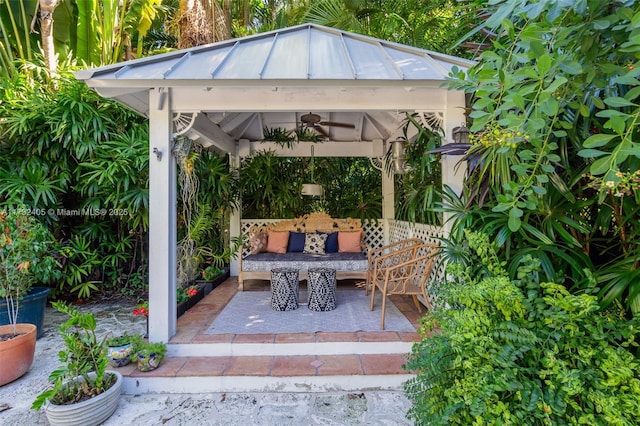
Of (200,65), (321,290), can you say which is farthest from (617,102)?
(321,290)

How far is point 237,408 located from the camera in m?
2.37

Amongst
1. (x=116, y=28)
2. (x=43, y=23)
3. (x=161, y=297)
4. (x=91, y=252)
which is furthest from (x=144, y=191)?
(x=116, y=28)

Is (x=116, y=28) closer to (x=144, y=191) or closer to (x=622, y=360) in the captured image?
(x=144, y=191)

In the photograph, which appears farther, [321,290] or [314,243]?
[314,243]

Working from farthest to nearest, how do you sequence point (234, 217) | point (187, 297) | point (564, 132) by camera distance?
point (234, 217) → point (187, 297) → point (564, 132)

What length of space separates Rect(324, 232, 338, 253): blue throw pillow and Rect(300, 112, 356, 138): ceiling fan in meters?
2.04

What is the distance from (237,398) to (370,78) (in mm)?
2993

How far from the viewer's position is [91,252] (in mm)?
4672

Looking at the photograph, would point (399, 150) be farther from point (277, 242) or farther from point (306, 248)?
point (277, 242)

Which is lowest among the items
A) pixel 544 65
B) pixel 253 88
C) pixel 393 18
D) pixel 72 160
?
pixel 544 65

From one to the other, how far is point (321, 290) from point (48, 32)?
5.69 metres

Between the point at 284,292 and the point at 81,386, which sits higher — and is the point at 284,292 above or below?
above

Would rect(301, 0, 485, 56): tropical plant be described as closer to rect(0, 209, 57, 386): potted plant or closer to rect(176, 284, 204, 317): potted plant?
rect(176, 284, 204, 317): potted plant

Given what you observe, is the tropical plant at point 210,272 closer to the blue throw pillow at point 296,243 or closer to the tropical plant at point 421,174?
the blue throw pillow at point 296,243
